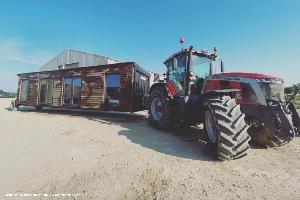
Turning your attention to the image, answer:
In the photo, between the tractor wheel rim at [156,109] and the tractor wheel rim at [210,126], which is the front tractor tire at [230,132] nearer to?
the tractor wheel rim at [210,126]

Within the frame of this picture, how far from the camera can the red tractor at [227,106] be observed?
4548 mm

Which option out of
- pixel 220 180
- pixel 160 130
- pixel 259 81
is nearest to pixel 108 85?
pixel 160 130

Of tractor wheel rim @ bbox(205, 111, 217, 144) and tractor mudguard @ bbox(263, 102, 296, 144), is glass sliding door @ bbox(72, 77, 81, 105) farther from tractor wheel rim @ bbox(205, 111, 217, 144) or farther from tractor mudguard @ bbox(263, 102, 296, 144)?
tractor mudguard @ bbox(263, 102, 296, 144)

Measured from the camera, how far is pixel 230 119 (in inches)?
180

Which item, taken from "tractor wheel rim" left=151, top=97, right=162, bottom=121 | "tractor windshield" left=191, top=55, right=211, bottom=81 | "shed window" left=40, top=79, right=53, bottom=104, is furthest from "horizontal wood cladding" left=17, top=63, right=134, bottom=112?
"tractor windshield" left=191, top=55, right=211, bottom=81

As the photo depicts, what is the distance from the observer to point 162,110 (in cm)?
800

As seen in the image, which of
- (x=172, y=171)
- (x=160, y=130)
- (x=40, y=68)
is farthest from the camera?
(x=40, y=68)

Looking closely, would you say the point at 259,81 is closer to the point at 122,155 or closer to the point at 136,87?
the point at 122,155

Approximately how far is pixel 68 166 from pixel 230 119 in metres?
3.78

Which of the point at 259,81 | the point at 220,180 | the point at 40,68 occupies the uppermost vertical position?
the point at 40,68

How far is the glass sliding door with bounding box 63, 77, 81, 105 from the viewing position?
13.7 metres

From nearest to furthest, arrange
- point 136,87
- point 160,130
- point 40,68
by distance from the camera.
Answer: point 160,130 → point 136,87 → point 40,68

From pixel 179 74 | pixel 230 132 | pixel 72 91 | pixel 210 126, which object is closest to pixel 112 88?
pixel 72 91

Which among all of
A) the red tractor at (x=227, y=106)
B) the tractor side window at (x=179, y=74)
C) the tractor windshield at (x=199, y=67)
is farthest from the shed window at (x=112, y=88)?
the tractor windshield at (x=199, y=67)
